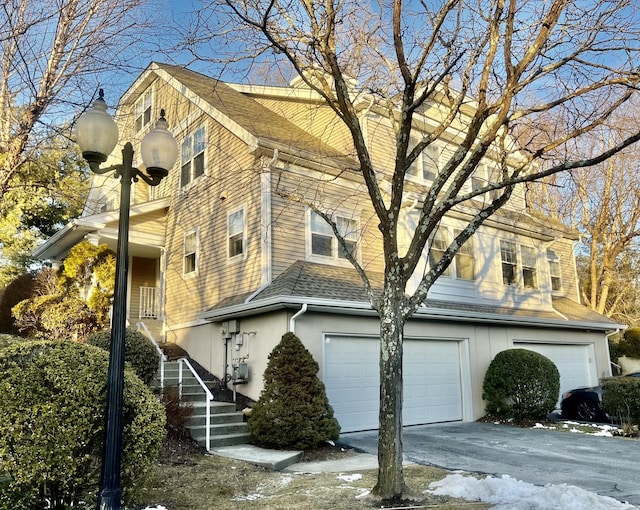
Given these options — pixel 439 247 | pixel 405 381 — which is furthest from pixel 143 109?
pixel 405 381

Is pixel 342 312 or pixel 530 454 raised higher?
pixel 342 312

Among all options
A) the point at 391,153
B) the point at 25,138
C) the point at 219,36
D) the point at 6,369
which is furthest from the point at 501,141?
the point at 25,138

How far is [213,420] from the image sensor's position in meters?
9.38

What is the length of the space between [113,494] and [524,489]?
14.1 feet

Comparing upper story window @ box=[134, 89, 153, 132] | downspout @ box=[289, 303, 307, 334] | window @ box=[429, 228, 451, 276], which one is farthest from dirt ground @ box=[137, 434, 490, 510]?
upper story window @ box=[134, 89, 153, 132]

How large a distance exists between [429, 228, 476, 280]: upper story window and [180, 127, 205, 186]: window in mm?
6553

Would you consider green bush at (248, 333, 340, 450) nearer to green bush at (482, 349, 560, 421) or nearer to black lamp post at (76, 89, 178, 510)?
black lamp post at (76, 89, 178, 510)

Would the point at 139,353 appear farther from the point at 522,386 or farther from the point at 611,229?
the point at 611,229

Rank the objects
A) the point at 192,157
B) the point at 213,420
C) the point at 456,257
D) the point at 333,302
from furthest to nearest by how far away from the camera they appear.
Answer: the point at 192,157
the point at 456,257
the point at 333,302
the point at 213,420

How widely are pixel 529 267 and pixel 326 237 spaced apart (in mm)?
7508

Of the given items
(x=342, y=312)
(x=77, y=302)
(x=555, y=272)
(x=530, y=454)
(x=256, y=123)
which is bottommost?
(x=530, y=454)

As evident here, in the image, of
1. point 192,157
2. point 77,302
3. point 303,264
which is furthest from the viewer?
point 192,157

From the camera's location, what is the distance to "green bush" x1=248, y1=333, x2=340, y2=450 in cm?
873

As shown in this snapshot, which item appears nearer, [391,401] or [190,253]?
[391,401]
